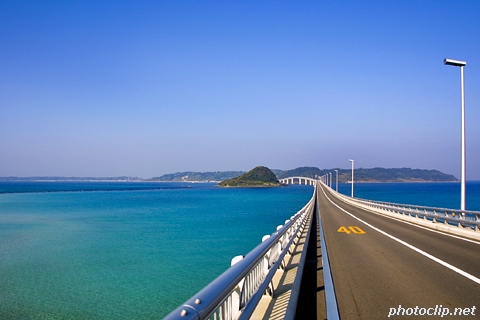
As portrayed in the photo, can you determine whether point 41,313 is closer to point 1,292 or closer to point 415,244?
point 1,292

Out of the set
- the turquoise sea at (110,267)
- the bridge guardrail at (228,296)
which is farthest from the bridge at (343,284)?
the turquoise sea at (110,267)

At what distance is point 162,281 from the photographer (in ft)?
61.2

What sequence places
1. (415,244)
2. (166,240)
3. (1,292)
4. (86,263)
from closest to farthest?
(415,244) → (1,292) → (86,263) → (166,240)

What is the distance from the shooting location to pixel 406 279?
8.18 metres

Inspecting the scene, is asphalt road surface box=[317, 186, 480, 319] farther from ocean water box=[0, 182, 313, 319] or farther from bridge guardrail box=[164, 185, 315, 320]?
ocean water box=[0, 182, 313, 319]

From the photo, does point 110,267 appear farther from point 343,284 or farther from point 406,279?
point 406,279

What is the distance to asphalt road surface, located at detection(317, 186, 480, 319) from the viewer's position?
6039 millimetres

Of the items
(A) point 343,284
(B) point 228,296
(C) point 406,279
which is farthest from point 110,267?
(B) point 228,296

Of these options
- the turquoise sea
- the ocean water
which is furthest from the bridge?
the ocean water

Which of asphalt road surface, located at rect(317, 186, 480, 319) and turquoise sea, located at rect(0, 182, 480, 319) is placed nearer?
asphalt road surface, located at rect(317, 186, 480, 319)

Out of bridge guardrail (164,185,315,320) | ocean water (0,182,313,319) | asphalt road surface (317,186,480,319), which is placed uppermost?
bridge guardrail (164,185,315,320)

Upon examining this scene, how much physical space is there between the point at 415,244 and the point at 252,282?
11.2 m

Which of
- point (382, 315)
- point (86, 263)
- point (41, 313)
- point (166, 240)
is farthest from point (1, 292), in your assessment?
point (382, 315)

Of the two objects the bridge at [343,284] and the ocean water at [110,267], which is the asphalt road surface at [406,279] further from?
the ocean water at [110,267]
